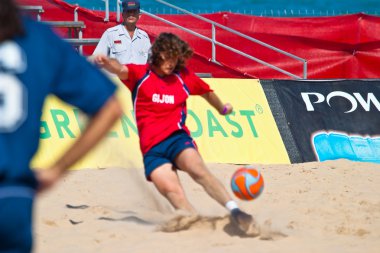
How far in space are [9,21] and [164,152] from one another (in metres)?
4.30

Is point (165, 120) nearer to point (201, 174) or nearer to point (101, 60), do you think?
point (201, 174)

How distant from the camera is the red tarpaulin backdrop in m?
14.6

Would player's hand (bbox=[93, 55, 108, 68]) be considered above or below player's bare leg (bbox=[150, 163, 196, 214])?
above

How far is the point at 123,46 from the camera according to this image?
35.8 feet

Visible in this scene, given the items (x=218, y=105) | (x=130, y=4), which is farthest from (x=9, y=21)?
(x=130, y=4)

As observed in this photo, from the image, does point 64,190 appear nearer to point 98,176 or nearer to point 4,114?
point 98,176

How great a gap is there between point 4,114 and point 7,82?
10cm

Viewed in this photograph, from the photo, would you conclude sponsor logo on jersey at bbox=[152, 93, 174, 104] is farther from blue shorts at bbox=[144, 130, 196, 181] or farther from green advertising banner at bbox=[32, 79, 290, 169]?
green advertising banner at bbox=[32, 79, 290, 169]

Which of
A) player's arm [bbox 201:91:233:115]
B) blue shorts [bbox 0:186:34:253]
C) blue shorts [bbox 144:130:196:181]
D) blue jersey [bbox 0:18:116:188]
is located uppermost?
blue jersey [bbox 0:18:116:188]

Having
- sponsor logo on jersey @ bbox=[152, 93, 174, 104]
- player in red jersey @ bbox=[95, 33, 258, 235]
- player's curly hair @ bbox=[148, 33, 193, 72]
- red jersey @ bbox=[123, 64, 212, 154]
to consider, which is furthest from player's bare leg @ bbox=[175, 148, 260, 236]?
player's curly hair @ bbox=[148, 33, 193, 72]

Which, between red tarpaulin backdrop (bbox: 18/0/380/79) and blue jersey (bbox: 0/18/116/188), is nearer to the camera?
blue jersey (bbox: 0/18/116/188)

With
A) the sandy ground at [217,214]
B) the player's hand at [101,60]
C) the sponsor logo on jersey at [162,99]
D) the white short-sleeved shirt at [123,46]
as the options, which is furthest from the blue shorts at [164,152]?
the white short-sleeved shirt at [123,46]

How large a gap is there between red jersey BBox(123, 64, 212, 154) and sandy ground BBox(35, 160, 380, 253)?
0.71m

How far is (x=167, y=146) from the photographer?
7055mm
